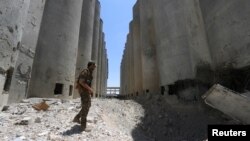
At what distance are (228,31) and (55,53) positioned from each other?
30.0ft

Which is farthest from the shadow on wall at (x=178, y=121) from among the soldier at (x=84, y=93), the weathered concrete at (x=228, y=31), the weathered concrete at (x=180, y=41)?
the weathered concrete at (x=228, y=31)

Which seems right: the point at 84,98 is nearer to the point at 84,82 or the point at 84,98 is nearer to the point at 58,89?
the point at 84,82

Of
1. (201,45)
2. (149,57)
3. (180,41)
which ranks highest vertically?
(149,57)

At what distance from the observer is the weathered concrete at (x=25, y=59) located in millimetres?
8146

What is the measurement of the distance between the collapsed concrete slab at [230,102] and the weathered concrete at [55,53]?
8.98 metres

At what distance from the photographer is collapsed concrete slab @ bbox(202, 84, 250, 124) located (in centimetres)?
520

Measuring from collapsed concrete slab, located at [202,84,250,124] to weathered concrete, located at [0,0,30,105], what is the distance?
5.72 meters

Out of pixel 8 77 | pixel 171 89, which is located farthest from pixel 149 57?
pixel 8 77

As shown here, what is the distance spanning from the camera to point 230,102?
5441 millimetres

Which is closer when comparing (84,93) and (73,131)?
(73,131)

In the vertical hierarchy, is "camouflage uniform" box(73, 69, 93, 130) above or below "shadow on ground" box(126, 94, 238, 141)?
above

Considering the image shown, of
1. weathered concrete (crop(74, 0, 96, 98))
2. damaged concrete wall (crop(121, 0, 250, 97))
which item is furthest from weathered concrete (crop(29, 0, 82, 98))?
damaged concrete wall (crop(121, 0, 250, 97))

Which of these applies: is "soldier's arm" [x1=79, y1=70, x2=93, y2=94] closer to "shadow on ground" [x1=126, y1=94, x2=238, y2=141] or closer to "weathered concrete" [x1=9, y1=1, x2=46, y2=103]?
"shadow on ground" [x1=126, y1=94, x2=238, y2=141]

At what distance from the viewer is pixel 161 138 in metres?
6.42
